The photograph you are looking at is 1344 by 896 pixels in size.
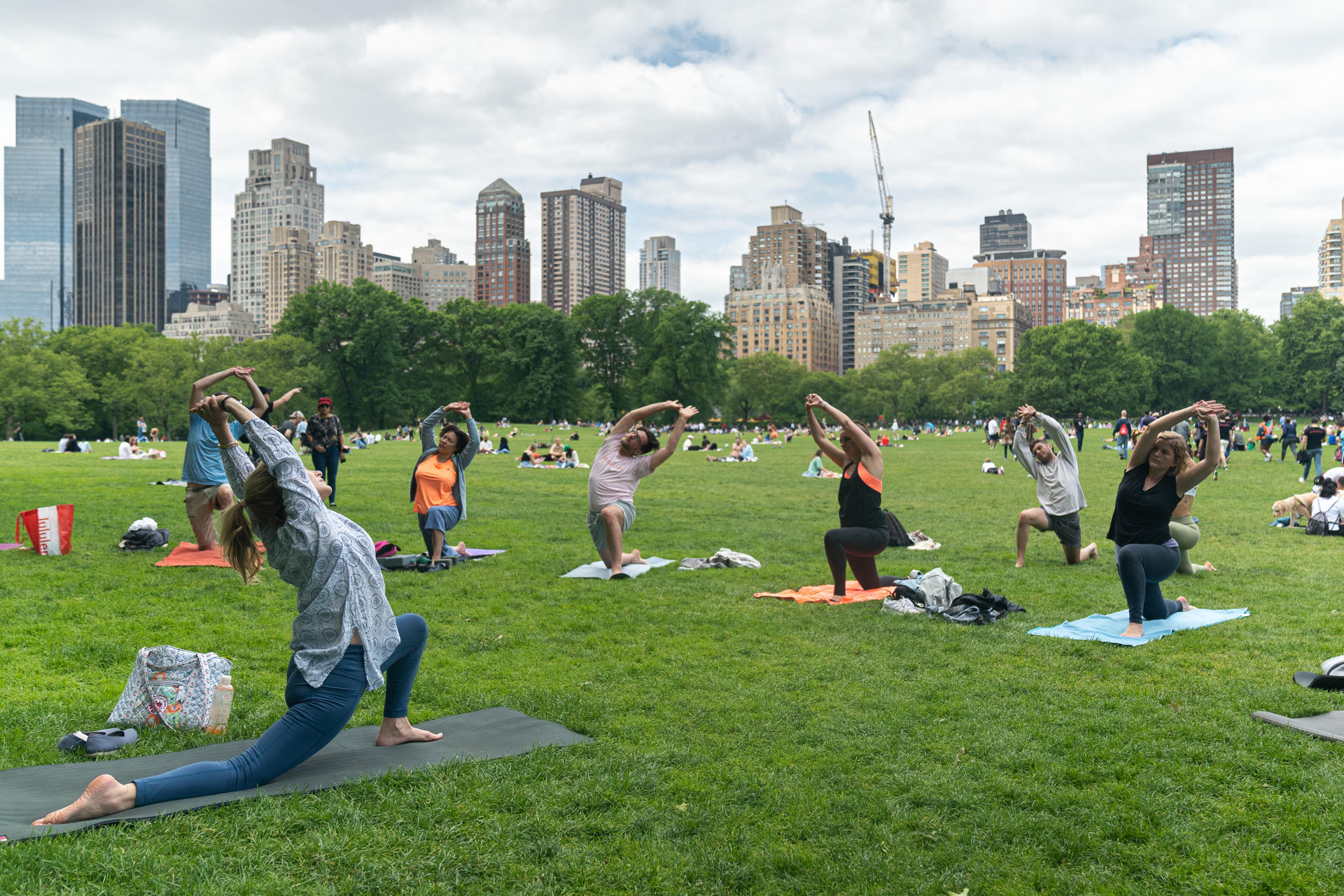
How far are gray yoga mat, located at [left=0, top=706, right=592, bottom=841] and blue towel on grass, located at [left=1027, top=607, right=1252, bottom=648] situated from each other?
455cm

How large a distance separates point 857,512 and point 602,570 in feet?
10.3

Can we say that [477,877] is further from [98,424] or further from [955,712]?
[98,424]

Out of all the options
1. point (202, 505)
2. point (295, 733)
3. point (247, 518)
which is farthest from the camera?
point (202, 505)

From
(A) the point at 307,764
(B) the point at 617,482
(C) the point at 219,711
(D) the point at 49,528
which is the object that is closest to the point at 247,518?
(A) the point at 307,764

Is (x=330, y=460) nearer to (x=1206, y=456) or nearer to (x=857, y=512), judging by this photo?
(x=857, y=512)

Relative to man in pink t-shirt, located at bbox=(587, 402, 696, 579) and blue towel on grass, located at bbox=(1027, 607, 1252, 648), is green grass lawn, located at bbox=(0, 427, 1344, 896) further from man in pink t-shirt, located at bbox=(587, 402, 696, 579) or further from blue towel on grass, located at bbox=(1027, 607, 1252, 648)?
man in pink t-shirt, located at bbox=(587, 402, 696, 579)

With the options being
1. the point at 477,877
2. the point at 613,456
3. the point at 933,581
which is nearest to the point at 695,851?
the point at 477,877

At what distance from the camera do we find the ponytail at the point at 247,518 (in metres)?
4.21

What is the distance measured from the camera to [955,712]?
5.50 meters

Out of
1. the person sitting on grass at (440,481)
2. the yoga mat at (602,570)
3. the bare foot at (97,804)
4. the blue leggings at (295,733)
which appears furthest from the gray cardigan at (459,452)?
the bare foot at (97,804)

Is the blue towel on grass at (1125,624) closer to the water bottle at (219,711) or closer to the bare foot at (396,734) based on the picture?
the bare foot at (396,734)

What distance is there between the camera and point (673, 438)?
30.6 feet

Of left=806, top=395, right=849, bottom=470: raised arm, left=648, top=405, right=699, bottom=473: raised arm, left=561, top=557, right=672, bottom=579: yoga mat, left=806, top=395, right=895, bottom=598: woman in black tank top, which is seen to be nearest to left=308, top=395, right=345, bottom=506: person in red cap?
left=561, top=557, right=672, bottom=579: yoga mat

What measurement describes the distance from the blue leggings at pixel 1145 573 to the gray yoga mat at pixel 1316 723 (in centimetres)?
208
